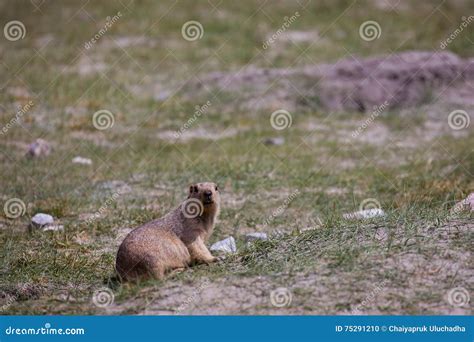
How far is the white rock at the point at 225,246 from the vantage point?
7.92 m

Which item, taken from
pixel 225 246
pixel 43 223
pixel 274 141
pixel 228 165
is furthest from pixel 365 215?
pixel 274 141

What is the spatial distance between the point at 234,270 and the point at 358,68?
34.2 feet

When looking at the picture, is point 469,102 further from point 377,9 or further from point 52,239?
point 52,239

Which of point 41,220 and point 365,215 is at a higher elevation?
point 365,215

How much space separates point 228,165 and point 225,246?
3971mm

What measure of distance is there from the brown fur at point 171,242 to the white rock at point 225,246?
0.50 m

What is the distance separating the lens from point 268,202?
1033 centimetres

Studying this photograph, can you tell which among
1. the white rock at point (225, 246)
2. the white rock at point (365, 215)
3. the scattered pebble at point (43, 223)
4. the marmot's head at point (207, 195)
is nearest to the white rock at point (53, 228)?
the scattered pebble at point (43, 223)

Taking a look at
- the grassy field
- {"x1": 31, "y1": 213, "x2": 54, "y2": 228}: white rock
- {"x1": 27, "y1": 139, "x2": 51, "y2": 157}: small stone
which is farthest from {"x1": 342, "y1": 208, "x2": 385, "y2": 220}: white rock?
{"x1": 27, "y1": 139, "x2": 51, "y2": 157}: small stone

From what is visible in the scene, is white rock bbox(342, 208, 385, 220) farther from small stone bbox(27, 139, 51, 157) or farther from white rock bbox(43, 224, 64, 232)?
small stone bbox(27, 139, 51, 157)

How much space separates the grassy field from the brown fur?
0.25m

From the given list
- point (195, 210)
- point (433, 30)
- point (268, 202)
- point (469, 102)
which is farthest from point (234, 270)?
point (433, 30)

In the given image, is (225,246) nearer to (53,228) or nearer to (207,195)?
(207,195)

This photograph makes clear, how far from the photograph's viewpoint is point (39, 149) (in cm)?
1243
